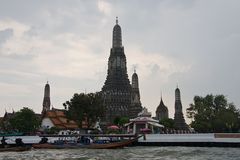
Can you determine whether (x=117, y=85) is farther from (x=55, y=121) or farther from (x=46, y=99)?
(x=55, y=121)

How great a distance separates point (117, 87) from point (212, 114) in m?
54.7

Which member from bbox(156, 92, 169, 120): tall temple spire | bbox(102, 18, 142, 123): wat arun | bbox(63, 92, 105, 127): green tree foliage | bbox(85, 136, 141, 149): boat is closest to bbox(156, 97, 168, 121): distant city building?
bbox(156, 92, 169, 120): tall temple spire

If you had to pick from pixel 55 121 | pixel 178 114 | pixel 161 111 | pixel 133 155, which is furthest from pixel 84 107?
pixel 161 111

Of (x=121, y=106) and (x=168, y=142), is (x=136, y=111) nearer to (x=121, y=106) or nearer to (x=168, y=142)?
(x=121, y=106)

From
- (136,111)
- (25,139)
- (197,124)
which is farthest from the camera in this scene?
(136,111)

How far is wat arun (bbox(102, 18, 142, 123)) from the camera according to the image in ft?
408

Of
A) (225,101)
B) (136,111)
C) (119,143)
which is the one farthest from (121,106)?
(119,143)

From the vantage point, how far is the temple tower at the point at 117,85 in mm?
124412

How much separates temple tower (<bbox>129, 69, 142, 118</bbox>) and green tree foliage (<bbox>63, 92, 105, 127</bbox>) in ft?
164

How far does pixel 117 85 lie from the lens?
127 meters

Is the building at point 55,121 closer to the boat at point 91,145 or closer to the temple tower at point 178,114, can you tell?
the boat at point 91,145

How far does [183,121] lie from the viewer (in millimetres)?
147125

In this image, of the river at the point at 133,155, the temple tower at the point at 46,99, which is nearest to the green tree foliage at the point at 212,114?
the river at the point at 133,155

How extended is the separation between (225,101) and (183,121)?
71.5 metres
